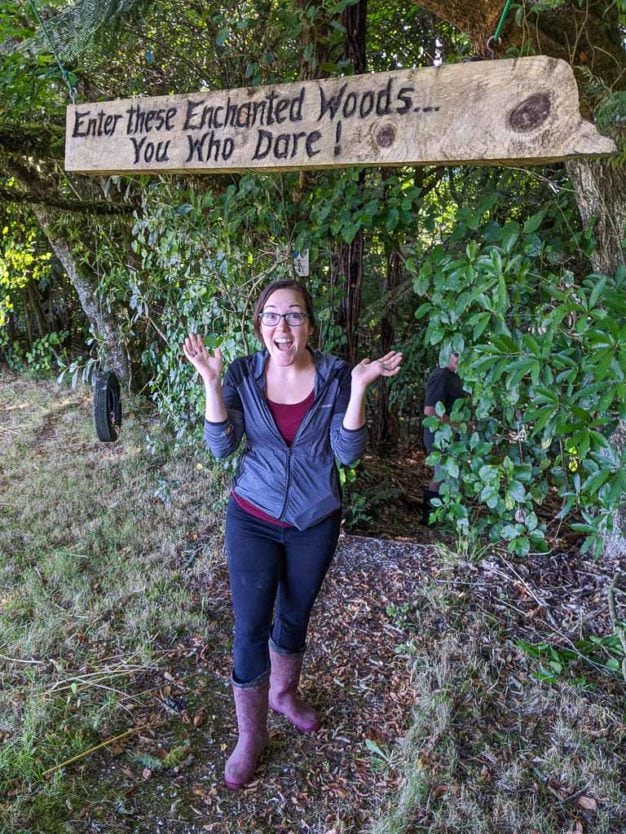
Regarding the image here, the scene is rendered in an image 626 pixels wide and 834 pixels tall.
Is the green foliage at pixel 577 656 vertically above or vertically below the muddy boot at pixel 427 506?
below

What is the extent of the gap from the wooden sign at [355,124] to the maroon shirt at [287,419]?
32.8 inches

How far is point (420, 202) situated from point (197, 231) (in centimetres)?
155

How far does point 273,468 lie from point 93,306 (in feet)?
15.8

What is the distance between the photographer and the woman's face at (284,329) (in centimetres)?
216

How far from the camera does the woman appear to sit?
2.18 meters

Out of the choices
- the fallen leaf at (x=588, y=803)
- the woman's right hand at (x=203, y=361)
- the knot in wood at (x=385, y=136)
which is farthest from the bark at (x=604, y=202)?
the fallen leaf at (x=588, y=803)

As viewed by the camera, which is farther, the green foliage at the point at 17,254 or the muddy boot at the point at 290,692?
the green foliage at the point at 17,254

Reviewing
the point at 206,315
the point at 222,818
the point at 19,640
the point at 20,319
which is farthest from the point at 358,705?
the point at 20,319

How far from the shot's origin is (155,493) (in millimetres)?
4668

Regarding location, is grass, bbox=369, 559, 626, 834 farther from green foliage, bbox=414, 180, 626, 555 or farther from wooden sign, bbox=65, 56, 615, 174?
wooden sign, bbox=65, 56, 615, 174

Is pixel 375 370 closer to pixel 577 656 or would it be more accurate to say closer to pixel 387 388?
pixel 577 656

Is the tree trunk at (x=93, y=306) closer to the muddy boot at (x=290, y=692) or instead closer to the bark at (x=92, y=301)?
the bark at (x=92, y=301)

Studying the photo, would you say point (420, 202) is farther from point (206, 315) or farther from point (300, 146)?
point (206, 315)

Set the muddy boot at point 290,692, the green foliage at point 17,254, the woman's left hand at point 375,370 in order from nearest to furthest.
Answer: the woman's left hand at point 375,370 → the muddy boot at point 290,692 → the green foliage at point 17,254
